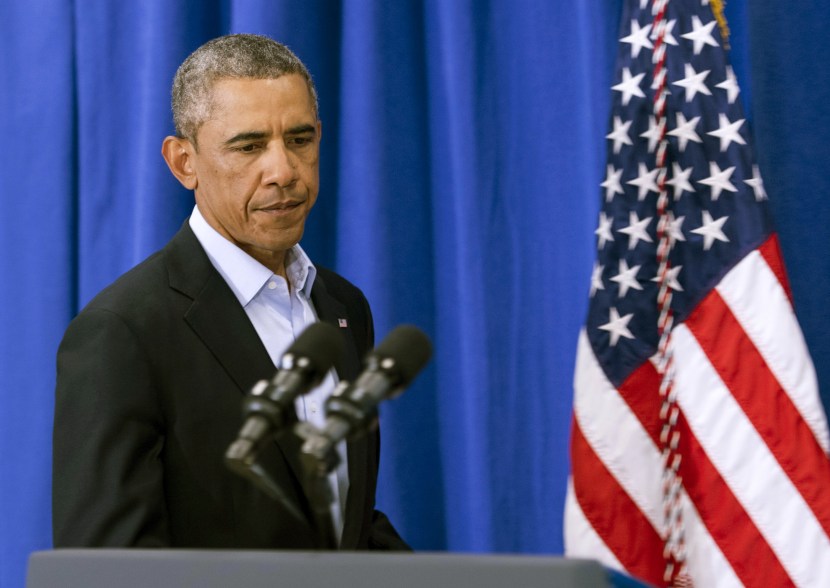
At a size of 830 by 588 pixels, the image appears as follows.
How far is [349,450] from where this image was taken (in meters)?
1.81

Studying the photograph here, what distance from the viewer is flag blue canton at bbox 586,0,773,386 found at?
2123 mm

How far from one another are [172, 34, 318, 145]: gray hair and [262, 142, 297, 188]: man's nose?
122 mm

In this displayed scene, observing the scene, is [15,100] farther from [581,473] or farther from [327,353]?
[327,353]

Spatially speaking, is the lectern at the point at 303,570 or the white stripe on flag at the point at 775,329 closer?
the lectern at the point at 303,570

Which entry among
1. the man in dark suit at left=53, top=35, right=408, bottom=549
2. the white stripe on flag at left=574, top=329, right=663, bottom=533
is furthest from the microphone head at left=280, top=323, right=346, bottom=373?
the white stripe on flag at left=574, top=329, right=663, bottom=533

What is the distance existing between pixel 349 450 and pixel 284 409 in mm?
812

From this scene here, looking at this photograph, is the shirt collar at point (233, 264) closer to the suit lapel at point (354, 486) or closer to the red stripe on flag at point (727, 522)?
the suit lapel at point (354, 486)

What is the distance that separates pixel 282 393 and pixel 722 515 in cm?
133

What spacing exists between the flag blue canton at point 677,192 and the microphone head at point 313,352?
117 cm

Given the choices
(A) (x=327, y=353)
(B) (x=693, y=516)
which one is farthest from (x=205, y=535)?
(B) (x=693, y=516)

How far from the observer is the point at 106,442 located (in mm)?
1530

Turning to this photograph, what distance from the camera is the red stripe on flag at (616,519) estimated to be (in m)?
2.13

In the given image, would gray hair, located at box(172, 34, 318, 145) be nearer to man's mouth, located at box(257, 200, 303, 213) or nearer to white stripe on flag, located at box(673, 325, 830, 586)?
man's mouth, located at box(257, 200, 303, 213)

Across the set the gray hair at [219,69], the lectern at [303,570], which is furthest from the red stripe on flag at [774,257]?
the lectern at [303,570]
